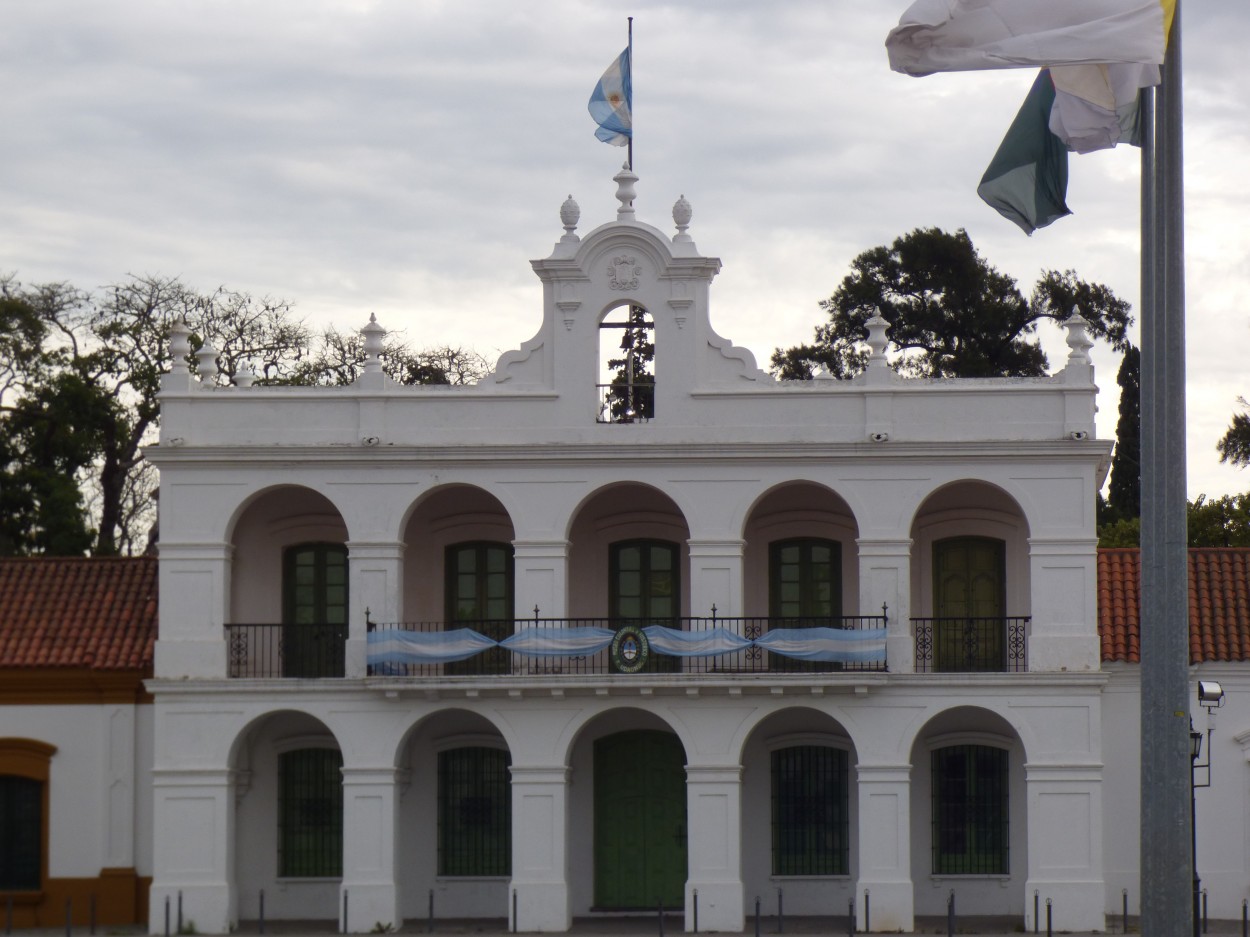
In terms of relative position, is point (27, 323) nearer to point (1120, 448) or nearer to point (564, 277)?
point (564, 277)

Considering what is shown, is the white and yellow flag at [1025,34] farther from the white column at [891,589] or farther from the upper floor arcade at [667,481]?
the white column at [891,589]

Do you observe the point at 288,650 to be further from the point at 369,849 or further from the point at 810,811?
the point at 810,811

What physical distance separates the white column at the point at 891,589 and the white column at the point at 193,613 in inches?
356

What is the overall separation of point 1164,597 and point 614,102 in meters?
19.6

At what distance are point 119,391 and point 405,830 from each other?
802 inches

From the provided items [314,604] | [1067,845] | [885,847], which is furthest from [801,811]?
[314,604]

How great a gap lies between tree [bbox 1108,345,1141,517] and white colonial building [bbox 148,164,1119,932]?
2257cm

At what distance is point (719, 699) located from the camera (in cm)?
2908

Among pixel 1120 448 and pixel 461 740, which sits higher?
pixel 1120 448

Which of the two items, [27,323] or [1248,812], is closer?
[1248,812]

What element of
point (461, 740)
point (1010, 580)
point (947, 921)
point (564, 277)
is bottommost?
point (947, 921)

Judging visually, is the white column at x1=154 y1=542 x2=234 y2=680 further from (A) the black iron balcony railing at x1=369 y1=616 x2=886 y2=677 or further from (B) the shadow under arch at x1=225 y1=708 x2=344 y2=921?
(A) the black iron balcony railing at x1=369 y1=616 x2=886 y2=677

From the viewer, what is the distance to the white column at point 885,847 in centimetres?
2847

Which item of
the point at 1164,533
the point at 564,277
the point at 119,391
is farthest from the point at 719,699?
the point at 119,391
